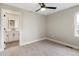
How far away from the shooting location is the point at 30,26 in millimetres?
4289

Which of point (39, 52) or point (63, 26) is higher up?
point (63, 26)

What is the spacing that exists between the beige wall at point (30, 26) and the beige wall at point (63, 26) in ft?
2.10

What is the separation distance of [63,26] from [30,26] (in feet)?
6.43

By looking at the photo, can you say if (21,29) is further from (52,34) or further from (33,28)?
(52,34)

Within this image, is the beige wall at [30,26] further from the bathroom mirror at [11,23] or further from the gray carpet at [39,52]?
the bathroom mirror at [11,23]

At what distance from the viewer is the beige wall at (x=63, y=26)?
363 cm

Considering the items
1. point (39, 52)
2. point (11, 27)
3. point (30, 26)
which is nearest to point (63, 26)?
point (30, 26)

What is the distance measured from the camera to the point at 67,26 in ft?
12.8

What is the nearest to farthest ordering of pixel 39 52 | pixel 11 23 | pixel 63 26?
pixel 39 52 < pixel 63 26 < pixel 11 23

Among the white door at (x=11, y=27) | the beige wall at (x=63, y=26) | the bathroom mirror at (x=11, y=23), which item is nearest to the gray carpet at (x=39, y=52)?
the beige wall at (x=63, y=26)

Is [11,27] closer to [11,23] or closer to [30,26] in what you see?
[11,23]

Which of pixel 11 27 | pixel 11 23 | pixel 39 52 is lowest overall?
pixel 39 52

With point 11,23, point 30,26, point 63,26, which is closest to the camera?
point 63,26

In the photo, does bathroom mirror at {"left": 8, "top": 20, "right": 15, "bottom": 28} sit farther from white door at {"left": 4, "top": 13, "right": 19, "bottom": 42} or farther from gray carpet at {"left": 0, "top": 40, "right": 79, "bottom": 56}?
gray carpet at {"left": 0, "top": 40, "right": 79, "bottom": 56}
